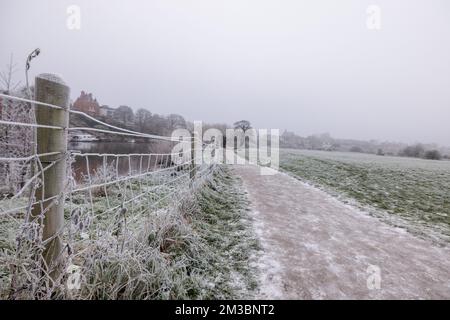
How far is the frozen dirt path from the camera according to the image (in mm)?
2262

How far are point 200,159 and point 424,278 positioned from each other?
4.32 metres

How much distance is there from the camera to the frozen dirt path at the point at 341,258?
226 centimetres

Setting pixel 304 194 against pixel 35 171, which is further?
pixel 304 194

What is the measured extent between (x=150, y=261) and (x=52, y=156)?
1133mm

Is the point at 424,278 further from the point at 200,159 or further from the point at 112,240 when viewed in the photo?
the point at 200,159

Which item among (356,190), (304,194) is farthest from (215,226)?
(356,190)

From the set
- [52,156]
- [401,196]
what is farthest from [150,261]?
[401,196]

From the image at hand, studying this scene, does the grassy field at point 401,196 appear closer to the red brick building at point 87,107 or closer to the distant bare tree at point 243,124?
the red brick building at point 87,107

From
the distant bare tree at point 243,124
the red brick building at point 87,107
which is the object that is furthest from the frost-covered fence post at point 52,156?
the distant bare tree at point 243,124

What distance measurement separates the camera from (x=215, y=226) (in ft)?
11.8

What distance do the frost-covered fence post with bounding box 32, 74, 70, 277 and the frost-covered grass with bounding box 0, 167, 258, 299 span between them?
11 centimetres

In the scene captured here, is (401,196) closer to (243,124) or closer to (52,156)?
(52,156)

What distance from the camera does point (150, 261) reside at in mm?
2066

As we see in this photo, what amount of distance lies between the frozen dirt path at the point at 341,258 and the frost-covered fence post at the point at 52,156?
1613 mm
